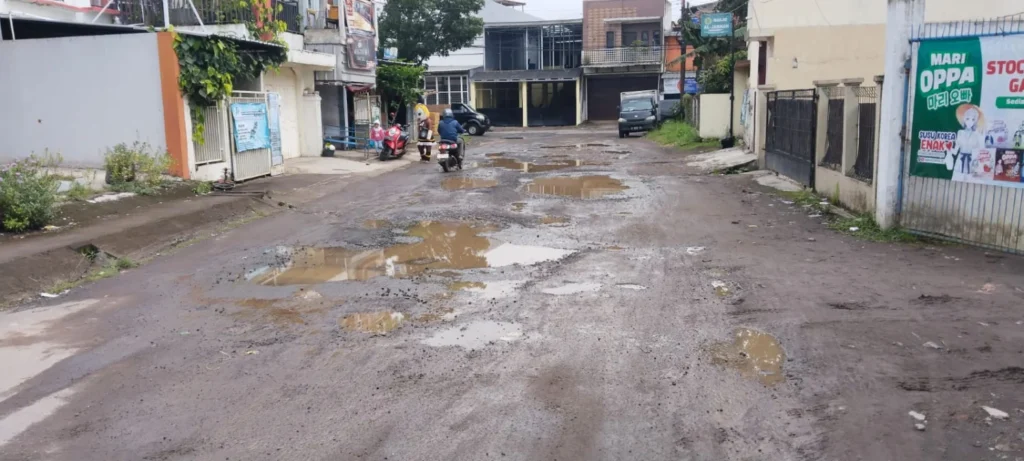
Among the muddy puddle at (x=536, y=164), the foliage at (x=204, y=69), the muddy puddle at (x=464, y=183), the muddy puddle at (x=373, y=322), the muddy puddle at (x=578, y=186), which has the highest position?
the foliage at (x=204, y=69)

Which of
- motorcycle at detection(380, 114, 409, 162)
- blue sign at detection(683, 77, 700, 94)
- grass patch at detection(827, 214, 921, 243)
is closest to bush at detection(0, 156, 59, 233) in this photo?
grass patch at detection(827, 214, 921, 243)

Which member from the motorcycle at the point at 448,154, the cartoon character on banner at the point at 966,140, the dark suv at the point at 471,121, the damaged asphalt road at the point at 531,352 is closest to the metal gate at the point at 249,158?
the motorcycle at the point at 448,154

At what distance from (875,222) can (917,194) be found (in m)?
0.76

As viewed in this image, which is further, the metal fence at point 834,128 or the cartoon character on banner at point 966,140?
the metal fence at point 834,128

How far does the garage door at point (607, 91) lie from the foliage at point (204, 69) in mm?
40141

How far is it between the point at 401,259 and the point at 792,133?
33.7 ft

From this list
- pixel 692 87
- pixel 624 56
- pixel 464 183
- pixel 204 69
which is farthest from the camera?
pixel 624 56

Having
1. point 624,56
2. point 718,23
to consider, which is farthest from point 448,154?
point 624,56

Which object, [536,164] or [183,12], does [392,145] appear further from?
[183,12]

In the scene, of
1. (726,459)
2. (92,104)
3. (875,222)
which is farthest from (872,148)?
(92,104)

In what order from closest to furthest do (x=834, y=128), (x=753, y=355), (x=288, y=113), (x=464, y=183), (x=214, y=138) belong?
Answer: (x=753, y=355), (x=834, y=128), (x=214, y=138), (x=464, y=183), (x=288, y=113)

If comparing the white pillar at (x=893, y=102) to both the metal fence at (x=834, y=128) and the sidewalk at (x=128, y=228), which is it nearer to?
the metal fence at (x=834, y=128)

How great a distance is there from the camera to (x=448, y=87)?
5422cm

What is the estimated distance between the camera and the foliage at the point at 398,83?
95.9ft
